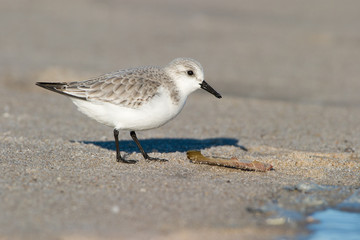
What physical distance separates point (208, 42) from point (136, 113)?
9503 mm

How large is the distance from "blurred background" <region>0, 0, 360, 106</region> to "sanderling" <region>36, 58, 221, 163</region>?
4698mm

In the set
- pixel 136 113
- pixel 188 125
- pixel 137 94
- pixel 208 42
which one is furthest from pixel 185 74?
pixel 208 42

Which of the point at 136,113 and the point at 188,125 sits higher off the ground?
the point at 188,125

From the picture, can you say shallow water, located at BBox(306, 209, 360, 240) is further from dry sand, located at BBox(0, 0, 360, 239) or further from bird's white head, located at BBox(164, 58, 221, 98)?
bird's white head, located at BBox(164, 58, 221, 98)

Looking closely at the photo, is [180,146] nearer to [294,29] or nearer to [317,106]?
[317,106]

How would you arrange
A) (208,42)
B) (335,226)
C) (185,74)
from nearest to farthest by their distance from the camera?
(335,226) < (185,74) < (208,42)

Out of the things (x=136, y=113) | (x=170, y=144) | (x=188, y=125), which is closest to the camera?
(x=136, y=113)

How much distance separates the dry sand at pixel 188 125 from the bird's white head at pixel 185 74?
0.87m

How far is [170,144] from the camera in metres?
7.45

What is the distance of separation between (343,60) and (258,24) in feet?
13.3

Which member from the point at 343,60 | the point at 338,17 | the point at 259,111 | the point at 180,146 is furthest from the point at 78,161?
the point at 338,17

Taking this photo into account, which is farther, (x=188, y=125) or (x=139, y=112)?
(x=188, y=125)

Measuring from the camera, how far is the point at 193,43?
590 inches

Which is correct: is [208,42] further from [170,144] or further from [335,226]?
[335,226]
